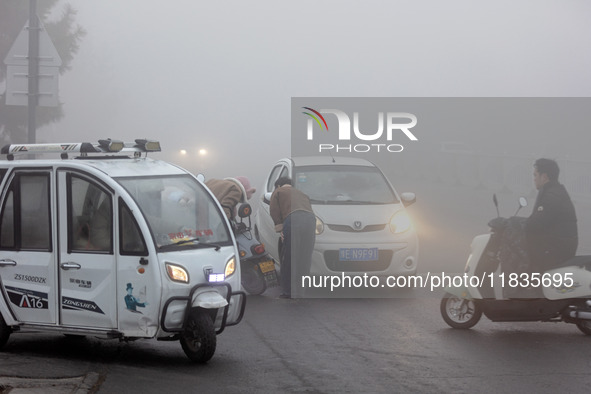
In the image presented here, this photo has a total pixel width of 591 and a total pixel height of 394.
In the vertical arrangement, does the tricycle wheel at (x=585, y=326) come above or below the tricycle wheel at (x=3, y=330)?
below

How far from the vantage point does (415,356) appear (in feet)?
30.6

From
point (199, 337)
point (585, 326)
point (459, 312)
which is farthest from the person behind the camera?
point (459, 312)

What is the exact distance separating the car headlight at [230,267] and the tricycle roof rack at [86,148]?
1321mm

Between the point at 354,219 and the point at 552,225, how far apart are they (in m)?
3.65

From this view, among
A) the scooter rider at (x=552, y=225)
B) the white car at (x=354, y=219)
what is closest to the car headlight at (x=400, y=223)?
the white car at (x=354, y=219)

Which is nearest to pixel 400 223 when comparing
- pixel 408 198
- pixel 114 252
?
pixel 408 198

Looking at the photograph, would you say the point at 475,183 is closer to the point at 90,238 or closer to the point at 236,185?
the point at 236,185

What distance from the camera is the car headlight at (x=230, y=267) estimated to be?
9.14 meters

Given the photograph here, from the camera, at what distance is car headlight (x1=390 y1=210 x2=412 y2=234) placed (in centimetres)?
1364

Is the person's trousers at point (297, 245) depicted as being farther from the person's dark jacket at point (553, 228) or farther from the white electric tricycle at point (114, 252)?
the white electric tricycle at point (114, 252)

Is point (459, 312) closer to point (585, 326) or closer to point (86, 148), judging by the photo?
point (585, 326)

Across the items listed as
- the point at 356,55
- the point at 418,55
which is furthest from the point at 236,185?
the point at 356,55

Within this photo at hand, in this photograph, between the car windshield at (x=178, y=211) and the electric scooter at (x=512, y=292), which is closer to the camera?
the car windshield at (x=178, y=211)

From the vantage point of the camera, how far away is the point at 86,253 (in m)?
9.01
